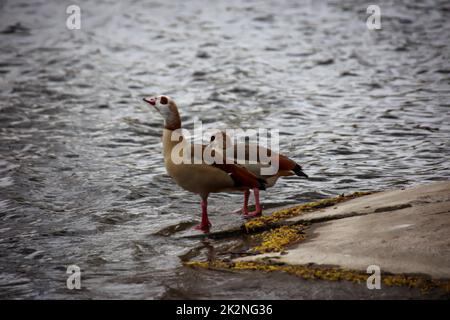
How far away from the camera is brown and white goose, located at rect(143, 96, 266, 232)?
7.87 meters

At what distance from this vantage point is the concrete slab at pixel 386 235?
6246mm

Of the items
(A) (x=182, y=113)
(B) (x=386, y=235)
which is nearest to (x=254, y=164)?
(B) (x=386, y=235)

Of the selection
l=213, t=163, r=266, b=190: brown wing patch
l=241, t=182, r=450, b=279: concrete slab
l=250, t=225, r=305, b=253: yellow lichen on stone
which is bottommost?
l=250, t=225, r=305, b=253: yellow lichen on stone

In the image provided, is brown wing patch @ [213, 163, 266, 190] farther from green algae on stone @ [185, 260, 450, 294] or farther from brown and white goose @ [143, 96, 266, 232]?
green algae on stone @ [185, 260, 450, 294]

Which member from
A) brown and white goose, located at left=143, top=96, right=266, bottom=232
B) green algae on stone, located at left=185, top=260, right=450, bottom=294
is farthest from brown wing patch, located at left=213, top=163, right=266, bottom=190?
green algae on stone, located at left=185, top=260, right=450, bottom=294

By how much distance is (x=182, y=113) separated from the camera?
13.8m

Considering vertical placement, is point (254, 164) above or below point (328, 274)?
above

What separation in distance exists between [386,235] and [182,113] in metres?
7.55

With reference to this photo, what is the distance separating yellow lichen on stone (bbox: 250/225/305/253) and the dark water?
0.57 m

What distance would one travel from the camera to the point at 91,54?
17969 millimetres

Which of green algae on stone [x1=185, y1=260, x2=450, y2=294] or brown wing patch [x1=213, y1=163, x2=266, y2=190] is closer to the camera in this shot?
green algae on stone [x1=185, y1=260, x2=450, y2=294]

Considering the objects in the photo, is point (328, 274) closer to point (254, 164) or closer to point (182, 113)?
point (254, 164)
